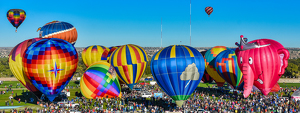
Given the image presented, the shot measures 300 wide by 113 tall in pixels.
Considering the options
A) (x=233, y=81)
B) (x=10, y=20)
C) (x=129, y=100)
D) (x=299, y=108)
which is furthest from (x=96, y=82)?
(x=10, y=20)

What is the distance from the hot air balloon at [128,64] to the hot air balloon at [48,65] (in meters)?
7.19

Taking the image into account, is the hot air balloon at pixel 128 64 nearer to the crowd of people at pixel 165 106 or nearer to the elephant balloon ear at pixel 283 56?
the crowd of people at pixel 165 106

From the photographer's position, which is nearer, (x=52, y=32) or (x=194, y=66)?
(x=194, y=66)

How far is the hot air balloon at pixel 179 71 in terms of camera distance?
82.2 ft

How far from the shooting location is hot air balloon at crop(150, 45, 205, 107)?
82.2 ft

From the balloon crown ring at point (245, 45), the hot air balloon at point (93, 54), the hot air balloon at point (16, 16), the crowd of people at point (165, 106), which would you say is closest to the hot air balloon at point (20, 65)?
the crowd of people at point (165, 106)

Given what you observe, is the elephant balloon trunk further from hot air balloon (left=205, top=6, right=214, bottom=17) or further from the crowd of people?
hot air balloon (left=205, top=6, right=214, bottom=17)

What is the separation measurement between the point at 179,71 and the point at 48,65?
10.9 meters

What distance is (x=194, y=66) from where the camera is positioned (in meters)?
25.2

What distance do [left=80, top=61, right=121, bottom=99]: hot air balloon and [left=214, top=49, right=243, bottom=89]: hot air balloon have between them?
12.4 metres

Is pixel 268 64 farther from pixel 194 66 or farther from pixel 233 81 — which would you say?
pixel 233 81

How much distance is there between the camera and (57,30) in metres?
45.1

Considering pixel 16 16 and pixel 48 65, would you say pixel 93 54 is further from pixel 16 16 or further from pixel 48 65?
pixel 48 65

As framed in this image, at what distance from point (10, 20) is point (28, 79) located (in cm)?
2053
